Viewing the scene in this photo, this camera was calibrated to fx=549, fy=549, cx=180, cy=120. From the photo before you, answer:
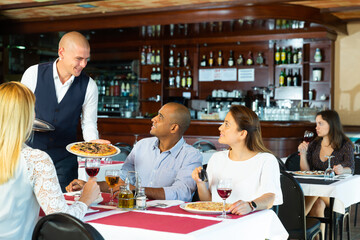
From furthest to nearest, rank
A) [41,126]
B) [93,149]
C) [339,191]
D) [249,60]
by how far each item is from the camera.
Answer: [249,60] < [339,191] < [41,126] < [93,149]

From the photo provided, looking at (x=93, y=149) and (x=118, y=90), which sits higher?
(x=118, y=90)

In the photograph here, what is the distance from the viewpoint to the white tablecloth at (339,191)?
3975 mm

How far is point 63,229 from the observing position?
1817 millimetres

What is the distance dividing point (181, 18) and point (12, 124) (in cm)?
794

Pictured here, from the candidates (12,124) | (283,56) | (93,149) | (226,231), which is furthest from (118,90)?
(12,124)

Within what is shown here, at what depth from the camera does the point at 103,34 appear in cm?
1164

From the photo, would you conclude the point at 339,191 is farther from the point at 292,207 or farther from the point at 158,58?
the point at 158,58

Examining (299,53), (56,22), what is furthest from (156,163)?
(56,22)

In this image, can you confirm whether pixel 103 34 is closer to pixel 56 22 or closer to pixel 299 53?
pixel 56 22

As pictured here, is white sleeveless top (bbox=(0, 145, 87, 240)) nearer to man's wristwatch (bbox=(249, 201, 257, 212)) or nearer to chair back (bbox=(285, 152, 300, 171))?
man's wristwatch (bbox=(249, 201, 257, 212))

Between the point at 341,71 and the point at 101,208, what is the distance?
902 centimetres

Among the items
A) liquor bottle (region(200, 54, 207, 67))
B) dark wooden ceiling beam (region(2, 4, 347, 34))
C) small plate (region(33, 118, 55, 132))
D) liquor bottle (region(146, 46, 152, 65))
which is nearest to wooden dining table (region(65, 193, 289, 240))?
small plate (region(33, 118, 55, 132))

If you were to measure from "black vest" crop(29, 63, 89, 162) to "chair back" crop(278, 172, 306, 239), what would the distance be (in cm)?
148

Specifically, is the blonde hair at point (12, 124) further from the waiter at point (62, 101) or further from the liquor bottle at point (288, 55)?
the liquor bottle at point (288, 55)
